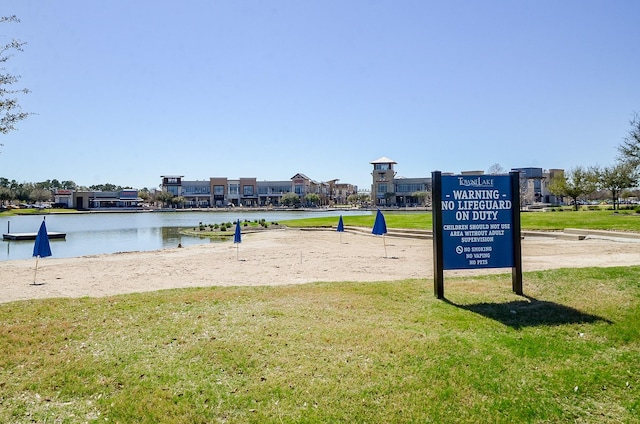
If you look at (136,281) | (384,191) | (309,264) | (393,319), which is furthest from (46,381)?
(384,191)

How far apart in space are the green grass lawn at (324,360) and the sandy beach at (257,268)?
3.24m

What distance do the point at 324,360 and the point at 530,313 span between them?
14.4ft

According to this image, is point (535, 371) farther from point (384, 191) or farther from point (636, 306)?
point (384, 191)

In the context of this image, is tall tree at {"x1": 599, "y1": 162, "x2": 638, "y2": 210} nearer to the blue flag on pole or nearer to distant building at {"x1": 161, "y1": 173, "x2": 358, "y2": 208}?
the blue flag on pole

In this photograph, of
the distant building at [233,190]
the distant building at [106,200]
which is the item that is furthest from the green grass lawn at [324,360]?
the distant building at [106,200]

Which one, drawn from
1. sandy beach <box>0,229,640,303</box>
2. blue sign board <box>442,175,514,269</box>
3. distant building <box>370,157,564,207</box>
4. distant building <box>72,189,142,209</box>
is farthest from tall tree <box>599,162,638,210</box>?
distant building <box>72,189,142,209</box>

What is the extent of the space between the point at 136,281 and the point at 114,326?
20.4 feet

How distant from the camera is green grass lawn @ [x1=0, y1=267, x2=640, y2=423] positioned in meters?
4.94

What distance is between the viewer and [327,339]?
262 inches

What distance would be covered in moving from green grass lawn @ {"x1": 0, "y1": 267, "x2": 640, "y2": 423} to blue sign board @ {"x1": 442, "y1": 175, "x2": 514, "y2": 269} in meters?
0.94

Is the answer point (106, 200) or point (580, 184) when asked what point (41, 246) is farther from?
point (106, 200)

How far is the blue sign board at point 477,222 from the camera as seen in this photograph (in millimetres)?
9617

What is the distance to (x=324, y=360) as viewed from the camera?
235 inches

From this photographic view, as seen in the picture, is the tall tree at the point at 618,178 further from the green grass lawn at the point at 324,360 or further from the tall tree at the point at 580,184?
the green grass lawn at the point at 324,360
